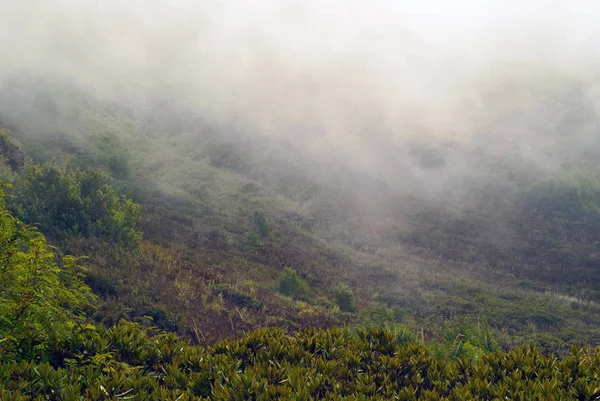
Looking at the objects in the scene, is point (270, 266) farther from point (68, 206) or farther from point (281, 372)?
point (281, 372)

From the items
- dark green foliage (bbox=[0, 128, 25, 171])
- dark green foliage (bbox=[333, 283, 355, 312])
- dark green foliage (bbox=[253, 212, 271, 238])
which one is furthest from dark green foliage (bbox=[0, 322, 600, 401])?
dark green foliage (bbox=[253, 212, 271, 238])

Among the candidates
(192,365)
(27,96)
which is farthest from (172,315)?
(27,96)

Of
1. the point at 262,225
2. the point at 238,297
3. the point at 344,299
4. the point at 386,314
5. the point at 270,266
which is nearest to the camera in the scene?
the point at 238,297

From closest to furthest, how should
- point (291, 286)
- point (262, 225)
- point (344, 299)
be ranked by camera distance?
point (344, 299)
point (291, 286)
point (262, 225)

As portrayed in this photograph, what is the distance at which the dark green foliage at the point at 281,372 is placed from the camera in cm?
381

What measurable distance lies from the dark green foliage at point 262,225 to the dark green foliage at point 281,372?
78.8ft

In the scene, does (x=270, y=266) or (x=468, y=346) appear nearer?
(x=468, y=346)

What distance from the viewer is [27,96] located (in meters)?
42.2

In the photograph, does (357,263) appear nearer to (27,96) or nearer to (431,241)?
(431,241)

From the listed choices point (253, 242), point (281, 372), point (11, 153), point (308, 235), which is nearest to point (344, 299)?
point (253, 242)

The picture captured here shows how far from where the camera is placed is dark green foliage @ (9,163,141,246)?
16078 mm

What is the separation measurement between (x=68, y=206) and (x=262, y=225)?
14179 mm

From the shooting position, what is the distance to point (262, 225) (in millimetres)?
29797

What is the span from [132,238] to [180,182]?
2037 centimetres
